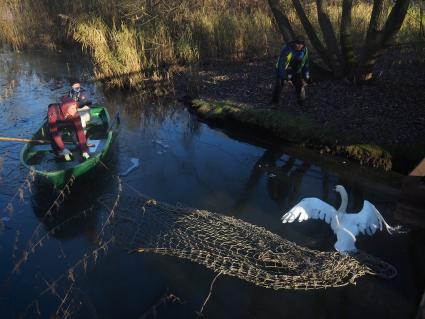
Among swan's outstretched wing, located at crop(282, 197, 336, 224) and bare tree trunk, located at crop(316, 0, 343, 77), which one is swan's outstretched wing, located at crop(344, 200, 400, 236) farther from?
bare tree trunk, located at crop(316, 0, 343, 77)

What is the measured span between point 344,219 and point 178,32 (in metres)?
11.0

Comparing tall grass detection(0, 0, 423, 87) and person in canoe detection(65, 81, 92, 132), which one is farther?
tall grass detection(0, 0, 423, 87)

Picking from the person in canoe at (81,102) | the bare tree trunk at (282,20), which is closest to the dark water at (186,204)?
the person in canoe at (81,102)

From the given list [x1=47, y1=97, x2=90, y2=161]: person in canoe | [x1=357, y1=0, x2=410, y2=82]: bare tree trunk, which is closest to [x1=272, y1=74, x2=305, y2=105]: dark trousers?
[x1=357, y1=0, x2=410, y2=82]: bare tree trunk

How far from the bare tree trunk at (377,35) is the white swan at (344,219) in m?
5.69

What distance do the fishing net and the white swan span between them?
26cm

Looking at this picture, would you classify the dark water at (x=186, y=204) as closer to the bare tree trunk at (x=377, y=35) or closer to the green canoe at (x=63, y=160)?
the green canoe at (x=63, y=160)

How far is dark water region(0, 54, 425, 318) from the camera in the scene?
5117mm

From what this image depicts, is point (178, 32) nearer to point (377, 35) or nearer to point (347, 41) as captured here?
point (347, 41)

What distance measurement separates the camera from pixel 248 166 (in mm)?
8641

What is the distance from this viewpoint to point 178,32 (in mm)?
15031

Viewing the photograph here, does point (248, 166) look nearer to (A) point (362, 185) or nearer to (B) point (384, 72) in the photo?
(A) point (362, 185)

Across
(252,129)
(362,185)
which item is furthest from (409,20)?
(362,185)

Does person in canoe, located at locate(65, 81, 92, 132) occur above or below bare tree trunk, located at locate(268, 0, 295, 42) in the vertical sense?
below
